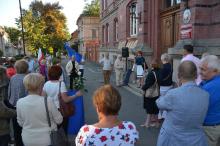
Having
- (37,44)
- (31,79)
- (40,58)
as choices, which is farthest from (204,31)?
(37,44)

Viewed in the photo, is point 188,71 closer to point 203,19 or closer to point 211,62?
point 211,62

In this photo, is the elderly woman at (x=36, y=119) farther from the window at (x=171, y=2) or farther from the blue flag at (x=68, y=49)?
the window at (x=171, y=2)

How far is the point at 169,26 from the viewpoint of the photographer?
14430 mm

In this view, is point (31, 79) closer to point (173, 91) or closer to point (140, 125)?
point (173, 91)

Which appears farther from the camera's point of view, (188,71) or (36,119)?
(36,119)

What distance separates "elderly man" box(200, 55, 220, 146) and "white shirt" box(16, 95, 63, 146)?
69.8 inches

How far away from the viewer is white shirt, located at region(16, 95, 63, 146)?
11.9 feet

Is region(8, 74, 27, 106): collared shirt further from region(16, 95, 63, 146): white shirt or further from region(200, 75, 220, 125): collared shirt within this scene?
region(200, 75, 220, 125): collared shirt

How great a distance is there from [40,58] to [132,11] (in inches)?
350

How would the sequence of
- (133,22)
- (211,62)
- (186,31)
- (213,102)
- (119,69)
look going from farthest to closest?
(133,22)
(119,69)
(186,31)
(211,62)
(213,102)

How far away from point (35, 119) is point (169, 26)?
11687 mm

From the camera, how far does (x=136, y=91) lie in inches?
569

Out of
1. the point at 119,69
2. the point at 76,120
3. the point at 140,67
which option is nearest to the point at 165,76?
the point at 76,120

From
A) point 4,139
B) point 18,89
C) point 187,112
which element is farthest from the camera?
point 18,89
